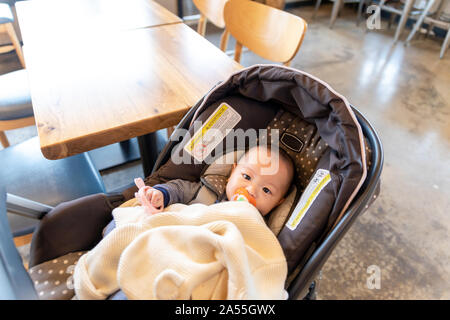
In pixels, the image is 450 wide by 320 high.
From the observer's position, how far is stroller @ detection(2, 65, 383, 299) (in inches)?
24.3

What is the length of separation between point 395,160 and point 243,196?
1561 millimetres

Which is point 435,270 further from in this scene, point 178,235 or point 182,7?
point 182,7

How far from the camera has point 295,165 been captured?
0.87 meters

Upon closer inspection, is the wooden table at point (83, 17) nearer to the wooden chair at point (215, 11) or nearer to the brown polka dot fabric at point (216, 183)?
the wooden chair at point (215, 11)

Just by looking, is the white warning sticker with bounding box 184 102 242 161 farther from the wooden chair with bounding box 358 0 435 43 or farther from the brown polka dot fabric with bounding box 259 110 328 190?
the wooden chair with bounding box 358 0 435 43

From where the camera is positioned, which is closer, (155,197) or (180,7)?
(155,197)

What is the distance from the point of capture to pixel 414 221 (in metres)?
1.54

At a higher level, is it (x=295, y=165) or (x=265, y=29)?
(x=265, y=29)

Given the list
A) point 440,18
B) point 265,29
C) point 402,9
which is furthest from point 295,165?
point 402,9

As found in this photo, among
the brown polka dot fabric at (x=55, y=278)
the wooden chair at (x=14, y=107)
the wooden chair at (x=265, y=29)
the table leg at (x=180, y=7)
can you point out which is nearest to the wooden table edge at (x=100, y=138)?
the brown polka dot fabric at (x=55, y=278)

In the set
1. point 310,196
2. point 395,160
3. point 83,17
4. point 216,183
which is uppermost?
point 83,17

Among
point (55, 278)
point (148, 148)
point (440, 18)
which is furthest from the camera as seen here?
point (440, 18)

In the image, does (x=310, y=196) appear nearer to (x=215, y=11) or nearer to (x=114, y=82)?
(x=114, y=82)
